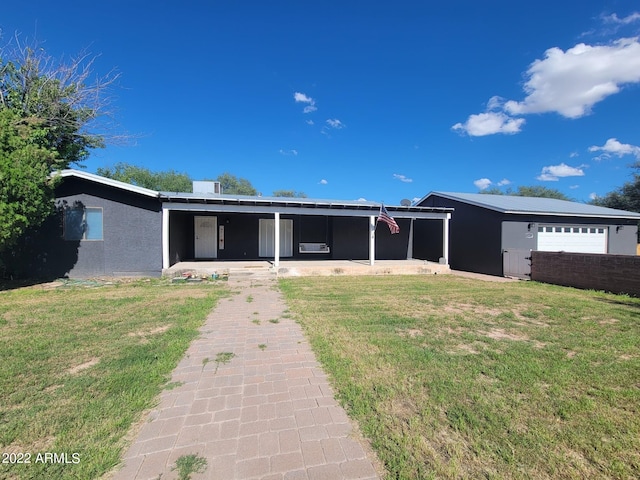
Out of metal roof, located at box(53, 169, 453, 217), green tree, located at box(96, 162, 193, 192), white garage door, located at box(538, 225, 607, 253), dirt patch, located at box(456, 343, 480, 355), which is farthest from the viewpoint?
green tree, located at box(96, 162, 193, 192)

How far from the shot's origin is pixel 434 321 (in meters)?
5.37

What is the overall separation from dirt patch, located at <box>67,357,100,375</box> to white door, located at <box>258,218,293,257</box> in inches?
421

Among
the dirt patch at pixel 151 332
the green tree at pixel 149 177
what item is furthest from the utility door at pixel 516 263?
the green tree at pixel 149 177

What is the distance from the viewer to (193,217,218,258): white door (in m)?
13.7

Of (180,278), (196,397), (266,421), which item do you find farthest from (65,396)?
(180,278)

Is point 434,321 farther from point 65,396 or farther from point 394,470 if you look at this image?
point 65,396

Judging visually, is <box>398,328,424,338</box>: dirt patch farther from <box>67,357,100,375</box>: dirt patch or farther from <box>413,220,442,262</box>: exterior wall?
<box>413,220,442,262</box>: exterior wall

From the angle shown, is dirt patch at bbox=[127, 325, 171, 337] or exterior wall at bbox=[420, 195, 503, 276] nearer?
dirt patch at bbox=[127, 325, 171, 337]

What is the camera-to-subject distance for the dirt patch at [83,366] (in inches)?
127

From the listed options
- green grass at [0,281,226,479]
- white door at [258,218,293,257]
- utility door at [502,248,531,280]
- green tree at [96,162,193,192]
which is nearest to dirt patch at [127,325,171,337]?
green grass at [0,281,226,479]

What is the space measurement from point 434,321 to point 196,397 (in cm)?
411

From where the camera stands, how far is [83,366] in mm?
3338

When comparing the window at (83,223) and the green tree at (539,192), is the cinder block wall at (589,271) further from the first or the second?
the green tree at (539,192)

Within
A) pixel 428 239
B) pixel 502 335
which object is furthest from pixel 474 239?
pixel 502 335
